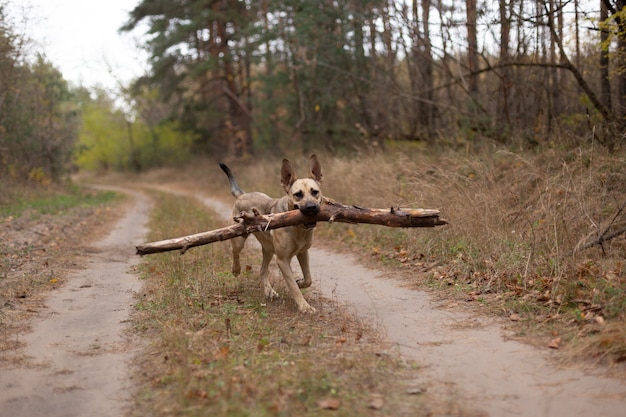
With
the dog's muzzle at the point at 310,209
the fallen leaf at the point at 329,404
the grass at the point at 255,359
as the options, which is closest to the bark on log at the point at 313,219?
the dog's muzzle at the point at 310,209

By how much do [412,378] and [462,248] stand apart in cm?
429

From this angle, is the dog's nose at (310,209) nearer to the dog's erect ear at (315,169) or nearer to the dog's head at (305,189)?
the dog's head at (305,189)

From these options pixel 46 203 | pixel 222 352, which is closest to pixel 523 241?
pixel 222 352

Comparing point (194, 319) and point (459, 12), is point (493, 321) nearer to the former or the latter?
point (194, 319)

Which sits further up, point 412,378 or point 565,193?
point 565,193

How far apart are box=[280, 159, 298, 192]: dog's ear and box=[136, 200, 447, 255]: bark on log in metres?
0.65

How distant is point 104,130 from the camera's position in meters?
50.2

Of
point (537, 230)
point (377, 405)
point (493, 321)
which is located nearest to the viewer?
point (377, 405)

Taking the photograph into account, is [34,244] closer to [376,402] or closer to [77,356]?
[77,356]

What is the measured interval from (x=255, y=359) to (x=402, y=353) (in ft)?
4.20

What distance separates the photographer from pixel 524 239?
7.62 meters

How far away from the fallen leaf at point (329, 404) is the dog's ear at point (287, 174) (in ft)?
11.0

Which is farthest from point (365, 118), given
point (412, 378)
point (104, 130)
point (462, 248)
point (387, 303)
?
point (104, 130)

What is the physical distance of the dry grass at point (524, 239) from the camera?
541 centimetres
